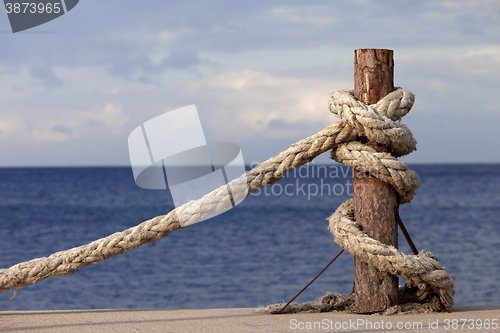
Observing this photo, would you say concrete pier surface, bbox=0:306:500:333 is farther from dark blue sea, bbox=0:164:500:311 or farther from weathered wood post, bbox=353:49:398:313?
dark blue sea, bbox=0:164:500:311

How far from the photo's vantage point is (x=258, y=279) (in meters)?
8.66

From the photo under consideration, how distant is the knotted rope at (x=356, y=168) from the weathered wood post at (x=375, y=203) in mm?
62

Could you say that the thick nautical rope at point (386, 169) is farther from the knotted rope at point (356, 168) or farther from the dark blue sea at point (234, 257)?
the dark blue sea at point (234, 257)

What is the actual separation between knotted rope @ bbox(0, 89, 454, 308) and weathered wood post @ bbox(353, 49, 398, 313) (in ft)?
0.20

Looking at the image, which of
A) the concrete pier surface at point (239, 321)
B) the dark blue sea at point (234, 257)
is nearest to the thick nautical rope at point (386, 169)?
the concrete pier surface at point (239, 321)

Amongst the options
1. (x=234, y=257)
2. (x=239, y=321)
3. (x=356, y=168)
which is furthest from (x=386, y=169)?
(x=234, y=257)

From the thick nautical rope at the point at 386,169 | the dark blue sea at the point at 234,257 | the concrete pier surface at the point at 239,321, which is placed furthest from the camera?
the dark blue sea at the point at 234,257

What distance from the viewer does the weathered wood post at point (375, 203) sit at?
2.42m

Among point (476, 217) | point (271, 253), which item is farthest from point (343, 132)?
point (476, 217)

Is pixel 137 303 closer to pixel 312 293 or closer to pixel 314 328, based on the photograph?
pixel 312 293

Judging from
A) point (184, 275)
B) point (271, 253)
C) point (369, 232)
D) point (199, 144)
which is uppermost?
point (199, 144)

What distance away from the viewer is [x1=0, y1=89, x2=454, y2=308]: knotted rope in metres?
2.34

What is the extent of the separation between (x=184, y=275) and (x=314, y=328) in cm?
736

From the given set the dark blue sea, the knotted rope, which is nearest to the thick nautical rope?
the knotted rope
